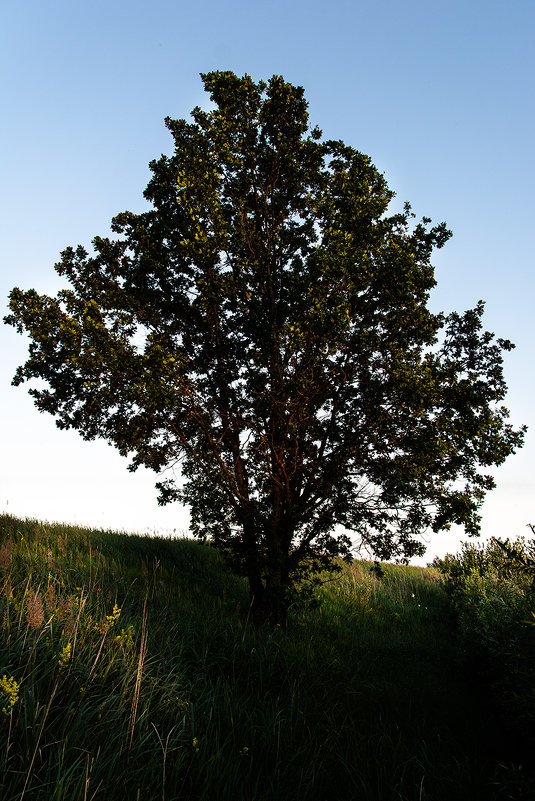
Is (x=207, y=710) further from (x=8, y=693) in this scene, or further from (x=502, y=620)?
(x=502, y=620)

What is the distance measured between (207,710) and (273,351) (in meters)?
6.78

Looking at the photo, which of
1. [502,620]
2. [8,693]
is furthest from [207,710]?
[502,620]

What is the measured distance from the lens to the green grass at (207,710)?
387 cm

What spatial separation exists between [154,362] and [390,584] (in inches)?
562

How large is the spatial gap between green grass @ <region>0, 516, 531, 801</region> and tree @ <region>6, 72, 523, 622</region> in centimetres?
276

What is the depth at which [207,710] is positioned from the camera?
5441 mm

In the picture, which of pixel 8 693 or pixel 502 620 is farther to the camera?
pixel 502 620

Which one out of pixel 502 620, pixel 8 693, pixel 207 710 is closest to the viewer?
pixel 8 693

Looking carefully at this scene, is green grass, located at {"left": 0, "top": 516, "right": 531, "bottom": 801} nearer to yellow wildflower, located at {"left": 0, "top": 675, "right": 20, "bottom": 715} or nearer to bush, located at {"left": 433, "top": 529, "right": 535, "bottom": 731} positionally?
yellow wildflower, located at {"left": 0, "top": 675, "right": 20, "bottom": 715}

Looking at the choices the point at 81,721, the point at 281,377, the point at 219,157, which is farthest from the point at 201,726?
the point at 219,157

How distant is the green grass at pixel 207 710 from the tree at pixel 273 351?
2.76 metres

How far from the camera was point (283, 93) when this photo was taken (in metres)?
12.2

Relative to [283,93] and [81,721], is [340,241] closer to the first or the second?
[283,93]

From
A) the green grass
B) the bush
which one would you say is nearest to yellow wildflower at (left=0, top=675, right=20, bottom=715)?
the green grass
